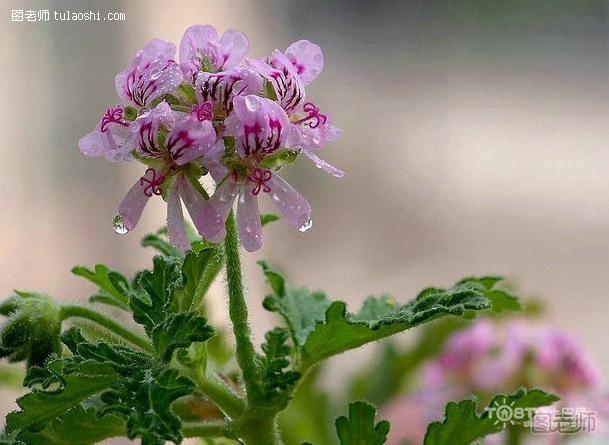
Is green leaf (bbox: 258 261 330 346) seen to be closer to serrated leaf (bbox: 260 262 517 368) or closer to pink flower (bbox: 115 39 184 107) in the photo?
serrated leaf (bbox: 260 262 517 368)

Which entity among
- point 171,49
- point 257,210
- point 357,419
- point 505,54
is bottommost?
point 357,419

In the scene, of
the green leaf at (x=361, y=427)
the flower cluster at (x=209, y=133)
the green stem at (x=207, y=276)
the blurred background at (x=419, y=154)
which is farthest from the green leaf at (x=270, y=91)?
the blurred background at (x=419, y=154)

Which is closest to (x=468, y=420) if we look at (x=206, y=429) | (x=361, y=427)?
(x=361, y=427)

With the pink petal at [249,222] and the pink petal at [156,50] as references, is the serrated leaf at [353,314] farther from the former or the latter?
the pink petal at [156,50]

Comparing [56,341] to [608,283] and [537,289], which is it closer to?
[537,289]

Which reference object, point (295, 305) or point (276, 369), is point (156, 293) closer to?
point (276, 369)

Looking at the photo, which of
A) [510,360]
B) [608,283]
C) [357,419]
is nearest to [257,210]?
[357,419]
